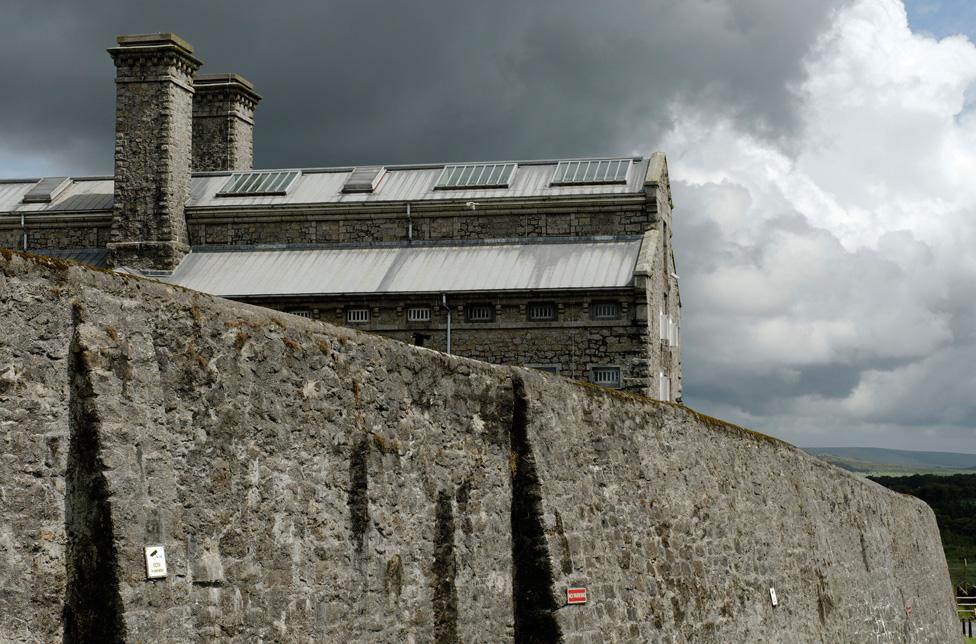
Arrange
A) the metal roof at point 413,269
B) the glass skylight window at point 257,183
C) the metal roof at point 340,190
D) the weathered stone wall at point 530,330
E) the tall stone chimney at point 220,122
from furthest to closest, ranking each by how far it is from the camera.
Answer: the tall stone chimney at point 220,122, the glass skylight window at point 257,183, the metal roof at point 340,190, the metal roof at point 413,269, the weathered stone wall at point 530,330

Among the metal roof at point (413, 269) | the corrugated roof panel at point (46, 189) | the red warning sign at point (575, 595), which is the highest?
the corrugated roof panel at point (46, 189)

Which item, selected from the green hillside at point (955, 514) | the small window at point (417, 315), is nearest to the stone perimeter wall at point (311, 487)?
the small window at point (417, 315)

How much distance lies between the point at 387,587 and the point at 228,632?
161cm

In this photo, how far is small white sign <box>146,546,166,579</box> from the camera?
668cm

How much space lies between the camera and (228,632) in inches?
283

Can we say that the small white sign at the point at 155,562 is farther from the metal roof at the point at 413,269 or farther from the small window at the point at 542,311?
the small window at the point at 542,311

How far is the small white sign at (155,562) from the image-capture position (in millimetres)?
6684

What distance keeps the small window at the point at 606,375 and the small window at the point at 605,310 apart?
1193 millimetres

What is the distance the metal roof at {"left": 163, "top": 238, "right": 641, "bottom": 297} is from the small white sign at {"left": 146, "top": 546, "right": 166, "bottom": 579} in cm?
2369

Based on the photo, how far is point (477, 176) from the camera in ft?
114

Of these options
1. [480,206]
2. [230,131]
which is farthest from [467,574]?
[230,131]

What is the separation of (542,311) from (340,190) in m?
7.70

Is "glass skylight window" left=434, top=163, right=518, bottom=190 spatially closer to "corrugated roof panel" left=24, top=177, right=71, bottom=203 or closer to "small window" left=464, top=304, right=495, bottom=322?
"small window" left=464, top=304, right=495, bottom=322

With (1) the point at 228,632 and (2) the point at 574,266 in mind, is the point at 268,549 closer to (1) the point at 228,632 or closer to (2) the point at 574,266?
(1) the point at 228,632
